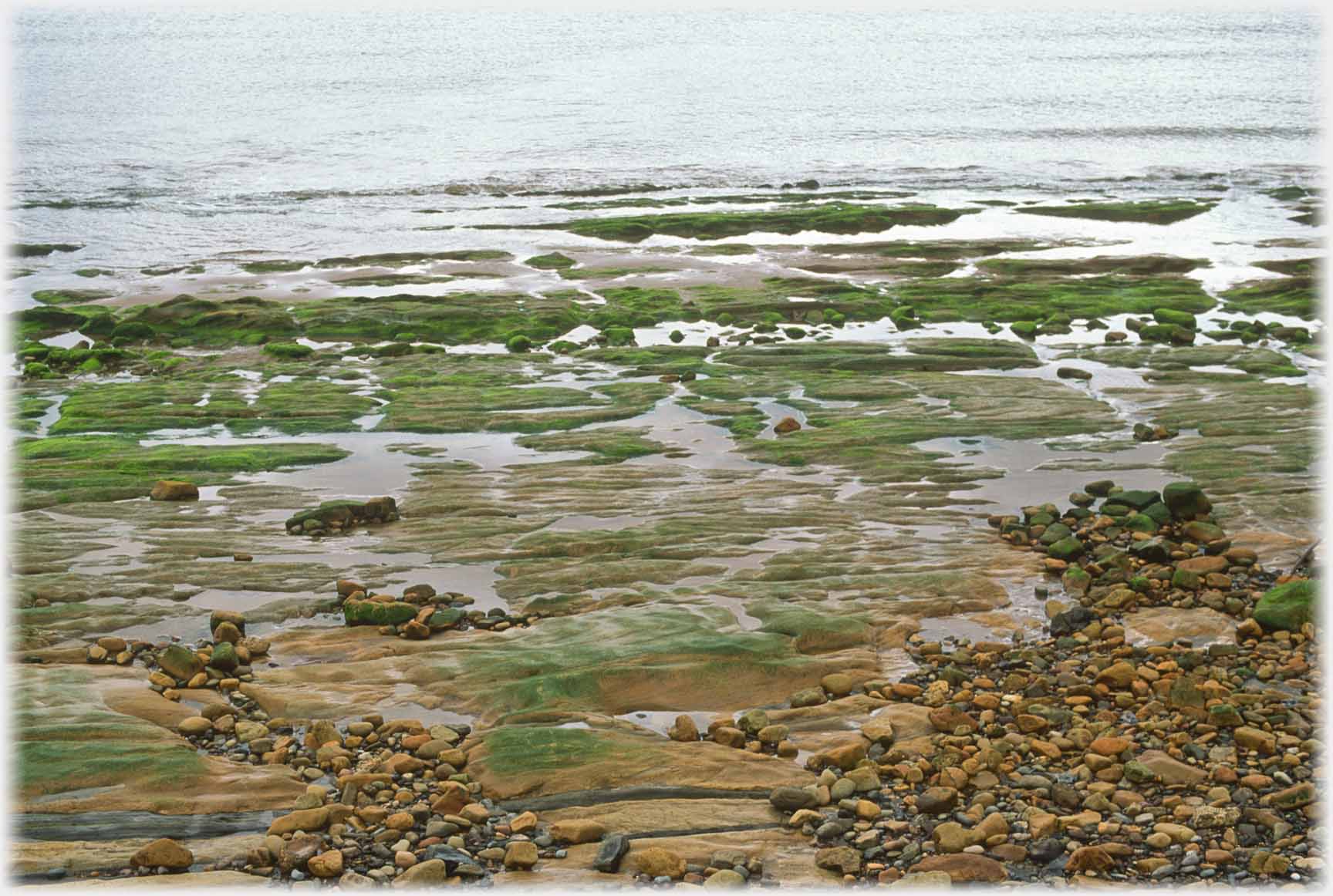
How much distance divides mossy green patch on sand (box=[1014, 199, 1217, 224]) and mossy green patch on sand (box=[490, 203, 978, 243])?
8.17 ft

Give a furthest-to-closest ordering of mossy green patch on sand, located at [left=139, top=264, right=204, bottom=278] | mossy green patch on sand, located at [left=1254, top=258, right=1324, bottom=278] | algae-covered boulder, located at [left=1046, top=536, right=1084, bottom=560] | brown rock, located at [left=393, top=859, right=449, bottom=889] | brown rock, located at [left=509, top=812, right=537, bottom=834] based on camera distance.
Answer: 1. mossy green patch on sand, located at [left=139, top=264, right=204, bottom=278]
2. mossy green patch on sand, located at [left=1254, top=258, right=1324, bottom=278]
3. algae-covered boulder, located at [left=1046, top=536, right=1084, bottom=560]
4. brown rock, located at [left=509, top=812, right=537, bottom=834]
5. brown rock, located at [left=393, top=859, right=449, bottom=889]

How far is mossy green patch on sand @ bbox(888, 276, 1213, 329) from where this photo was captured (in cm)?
1956

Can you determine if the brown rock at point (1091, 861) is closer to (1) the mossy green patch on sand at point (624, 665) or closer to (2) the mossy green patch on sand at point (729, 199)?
(1) the mossy green patch on sand at point (624, 665)

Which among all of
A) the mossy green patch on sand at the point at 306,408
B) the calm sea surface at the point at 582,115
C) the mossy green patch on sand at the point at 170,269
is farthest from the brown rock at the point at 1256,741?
the mossy green patch on sand at the point at 170,269

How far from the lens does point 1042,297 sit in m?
20.6

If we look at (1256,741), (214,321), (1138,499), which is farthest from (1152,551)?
(214,321)

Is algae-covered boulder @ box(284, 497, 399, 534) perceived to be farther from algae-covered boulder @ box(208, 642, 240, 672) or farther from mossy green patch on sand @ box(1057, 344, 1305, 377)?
mossy green patch on sand @ box(1057, 344, 1305, 377)

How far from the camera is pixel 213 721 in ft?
24.3

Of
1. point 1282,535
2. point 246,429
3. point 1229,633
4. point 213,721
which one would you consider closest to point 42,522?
point 246,429

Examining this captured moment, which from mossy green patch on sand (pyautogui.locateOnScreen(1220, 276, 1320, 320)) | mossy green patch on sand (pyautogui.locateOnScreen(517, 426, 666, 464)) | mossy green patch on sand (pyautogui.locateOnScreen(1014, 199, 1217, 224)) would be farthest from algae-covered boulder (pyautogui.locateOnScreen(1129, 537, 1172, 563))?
Answer: mossy green patch on sand (pyautogui.locateOnScreen(1014, 199, 1217, 224))

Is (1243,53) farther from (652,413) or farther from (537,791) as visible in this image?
(537,791)

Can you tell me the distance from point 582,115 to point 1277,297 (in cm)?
3610

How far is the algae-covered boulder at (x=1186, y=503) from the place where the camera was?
413 inches

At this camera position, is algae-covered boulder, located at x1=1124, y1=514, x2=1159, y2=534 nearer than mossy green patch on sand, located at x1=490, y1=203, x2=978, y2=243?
Yes
